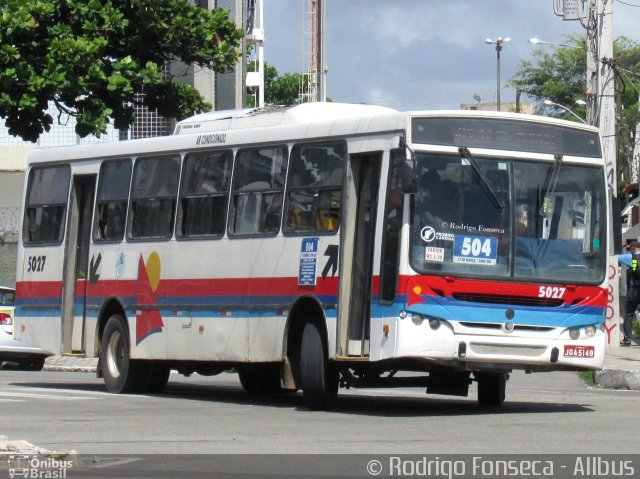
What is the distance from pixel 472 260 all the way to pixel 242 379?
552 centimetres

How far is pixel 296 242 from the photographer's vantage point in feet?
52.0

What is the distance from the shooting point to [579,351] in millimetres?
14859

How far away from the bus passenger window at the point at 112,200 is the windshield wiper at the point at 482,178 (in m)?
5.67

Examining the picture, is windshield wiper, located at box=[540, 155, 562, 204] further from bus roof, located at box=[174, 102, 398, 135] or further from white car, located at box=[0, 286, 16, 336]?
white car, located at box=[0, 286, 16, 336]

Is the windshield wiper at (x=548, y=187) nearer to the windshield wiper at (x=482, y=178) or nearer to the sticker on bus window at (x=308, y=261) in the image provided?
the windshield wiper at (x=482, y=178)

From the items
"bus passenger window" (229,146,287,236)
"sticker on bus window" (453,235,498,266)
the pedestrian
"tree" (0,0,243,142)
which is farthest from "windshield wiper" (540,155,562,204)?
the pedestrian

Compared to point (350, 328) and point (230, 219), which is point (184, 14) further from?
point (350, 328)

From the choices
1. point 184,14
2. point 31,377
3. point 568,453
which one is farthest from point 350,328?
point 184,14

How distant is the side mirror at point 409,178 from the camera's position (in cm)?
1392

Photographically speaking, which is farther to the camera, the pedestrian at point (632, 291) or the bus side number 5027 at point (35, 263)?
the pedestrian at point (632, 291)

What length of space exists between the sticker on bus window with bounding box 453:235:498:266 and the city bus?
16mm

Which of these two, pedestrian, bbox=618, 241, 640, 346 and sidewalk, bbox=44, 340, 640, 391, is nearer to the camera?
sidewalk, bbox=44, 340, 640, 391

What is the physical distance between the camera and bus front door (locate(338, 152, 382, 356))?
14.9m

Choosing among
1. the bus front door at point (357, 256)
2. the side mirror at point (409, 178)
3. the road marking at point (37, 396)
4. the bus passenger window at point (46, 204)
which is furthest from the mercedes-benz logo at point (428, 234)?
the bus passenger window at point (46, 204)
